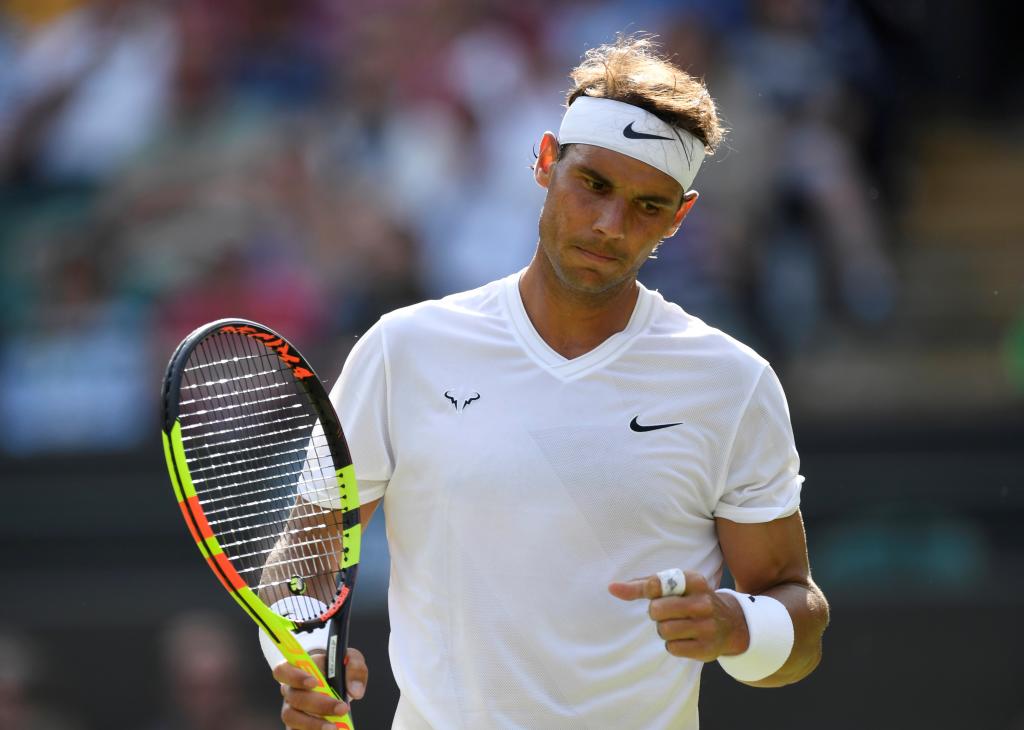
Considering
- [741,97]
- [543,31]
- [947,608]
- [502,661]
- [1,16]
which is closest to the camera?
[502,661]

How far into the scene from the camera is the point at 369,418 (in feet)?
9.75

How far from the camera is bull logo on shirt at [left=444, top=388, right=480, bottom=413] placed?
114 inches

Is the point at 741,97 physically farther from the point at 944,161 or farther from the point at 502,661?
the point at 502,661

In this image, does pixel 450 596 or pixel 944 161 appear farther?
pixel 944 161

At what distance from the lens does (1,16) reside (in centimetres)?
859

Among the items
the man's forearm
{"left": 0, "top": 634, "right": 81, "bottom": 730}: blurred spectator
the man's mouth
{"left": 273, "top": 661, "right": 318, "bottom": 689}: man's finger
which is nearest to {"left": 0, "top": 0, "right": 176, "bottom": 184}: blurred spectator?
{"left": 0, "top": 634, "right": 81, "bottom": 730}: blurred spectator

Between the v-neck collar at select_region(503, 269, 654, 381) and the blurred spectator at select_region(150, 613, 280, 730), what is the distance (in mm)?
3757

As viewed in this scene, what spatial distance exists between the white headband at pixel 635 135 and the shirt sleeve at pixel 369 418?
53 cm

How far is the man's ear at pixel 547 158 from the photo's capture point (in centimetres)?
303

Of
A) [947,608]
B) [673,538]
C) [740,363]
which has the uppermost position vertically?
[740,363]

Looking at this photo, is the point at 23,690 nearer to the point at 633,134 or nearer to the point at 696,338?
the point at 696,338

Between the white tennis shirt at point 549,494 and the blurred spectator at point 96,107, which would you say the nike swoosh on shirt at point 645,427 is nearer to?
the white tennis shirt at point 549,494

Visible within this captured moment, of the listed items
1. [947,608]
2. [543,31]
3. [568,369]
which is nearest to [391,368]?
[568,369]

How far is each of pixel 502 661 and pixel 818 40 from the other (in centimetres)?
527
